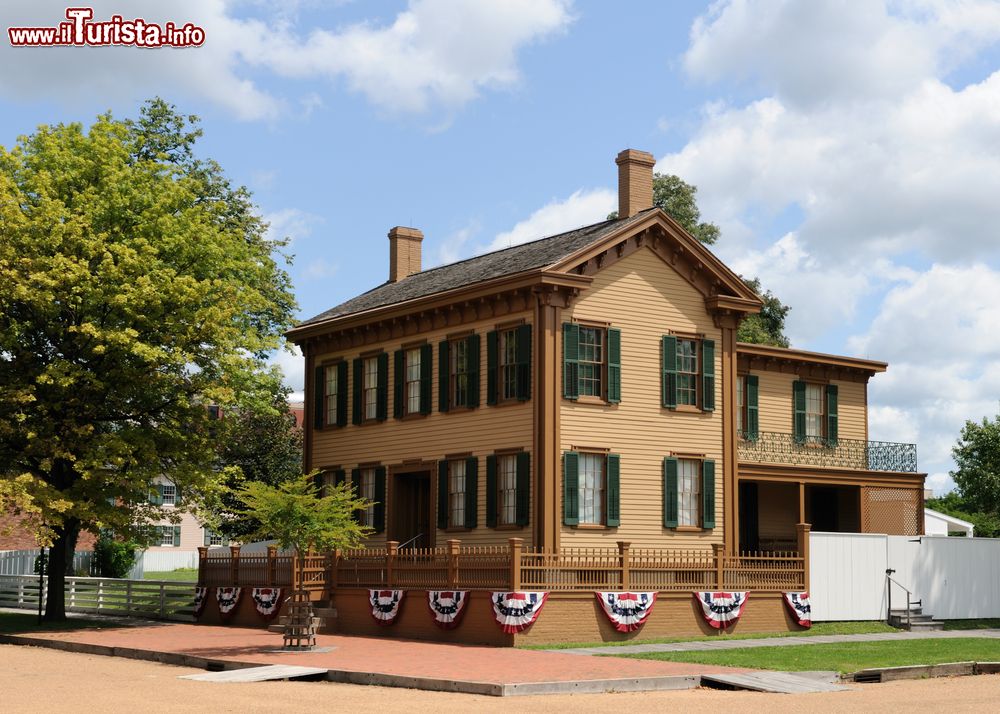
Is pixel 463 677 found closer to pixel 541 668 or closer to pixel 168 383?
pixel 541 668

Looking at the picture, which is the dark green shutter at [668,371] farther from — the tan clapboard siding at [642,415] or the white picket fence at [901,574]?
the white picket fence at [901,574]

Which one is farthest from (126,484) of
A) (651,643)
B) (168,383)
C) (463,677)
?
(463,677)

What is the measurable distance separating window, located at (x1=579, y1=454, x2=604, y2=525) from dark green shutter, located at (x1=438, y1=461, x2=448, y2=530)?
3976 mm

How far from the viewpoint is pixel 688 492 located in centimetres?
3203

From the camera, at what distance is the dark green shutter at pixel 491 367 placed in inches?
1224

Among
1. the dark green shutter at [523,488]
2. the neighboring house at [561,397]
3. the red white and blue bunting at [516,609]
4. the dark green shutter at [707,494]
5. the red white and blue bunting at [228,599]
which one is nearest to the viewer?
the red white and blue bunting at [516,609]

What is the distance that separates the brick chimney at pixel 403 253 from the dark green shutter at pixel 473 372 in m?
10.1

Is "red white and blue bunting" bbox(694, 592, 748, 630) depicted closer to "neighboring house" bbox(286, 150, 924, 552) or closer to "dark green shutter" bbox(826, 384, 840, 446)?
"neighboring house" bbox(286, 150, 924, 552)

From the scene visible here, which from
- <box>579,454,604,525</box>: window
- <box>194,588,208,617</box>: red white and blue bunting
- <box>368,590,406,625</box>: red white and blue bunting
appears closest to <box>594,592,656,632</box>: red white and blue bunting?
<box>579,454,604,525</box>: window

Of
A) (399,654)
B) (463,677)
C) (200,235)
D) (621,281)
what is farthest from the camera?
(200,235)

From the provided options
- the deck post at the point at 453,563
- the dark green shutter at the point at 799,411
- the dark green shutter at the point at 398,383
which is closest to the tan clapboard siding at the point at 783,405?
the dark green shutter at the point at 799,411

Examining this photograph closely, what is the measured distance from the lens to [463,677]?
19.3 metres

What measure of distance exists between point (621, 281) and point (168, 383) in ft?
38.6

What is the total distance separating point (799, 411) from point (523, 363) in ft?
43.1
